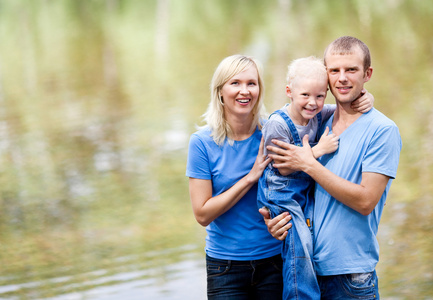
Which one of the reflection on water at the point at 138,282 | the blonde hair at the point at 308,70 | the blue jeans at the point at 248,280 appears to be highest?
the blonde hair at the point at 308,70

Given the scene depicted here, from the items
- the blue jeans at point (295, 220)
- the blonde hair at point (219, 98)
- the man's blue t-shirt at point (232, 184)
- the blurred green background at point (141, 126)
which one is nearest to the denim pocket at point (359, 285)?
the blue jeans at point (295, 220)

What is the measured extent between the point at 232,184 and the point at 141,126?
577 cm

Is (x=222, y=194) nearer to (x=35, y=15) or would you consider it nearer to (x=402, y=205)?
(x=402, y=205)

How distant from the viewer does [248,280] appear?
238 centimetres

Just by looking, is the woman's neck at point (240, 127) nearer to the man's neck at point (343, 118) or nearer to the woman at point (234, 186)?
the woman at point (234, 186)

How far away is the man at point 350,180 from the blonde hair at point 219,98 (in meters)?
0.27

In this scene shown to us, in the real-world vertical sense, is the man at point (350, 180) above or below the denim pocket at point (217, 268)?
above

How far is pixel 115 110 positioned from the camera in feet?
29.4

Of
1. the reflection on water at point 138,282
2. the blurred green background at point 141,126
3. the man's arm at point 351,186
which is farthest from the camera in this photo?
the blurred green background at point 141,126

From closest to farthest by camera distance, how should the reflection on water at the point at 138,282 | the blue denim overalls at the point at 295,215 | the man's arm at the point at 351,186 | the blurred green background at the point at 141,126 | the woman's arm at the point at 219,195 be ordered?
1. the man's arm at the point at 351,186
2. the blue denim overalls at the point at 295,215
3. the woman's arm at the point at 219,195
4. the reflection on water at the point at 138,282
5. the blurred green background at the point at 141,126

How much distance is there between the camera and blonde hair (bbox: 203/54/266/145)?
236 cm

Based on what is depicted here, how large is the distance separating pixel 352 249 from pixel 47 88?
9.08 m

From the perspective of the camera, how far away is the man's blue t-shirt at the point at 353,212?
2.10m

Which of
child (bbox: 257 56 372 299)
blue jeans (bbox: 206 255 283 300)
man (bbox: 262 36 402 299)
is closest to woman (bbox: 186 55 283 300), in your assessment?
blue jeans (bbox: 206 255 283 300)
